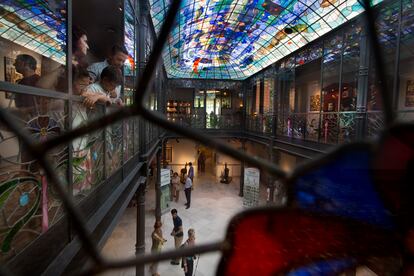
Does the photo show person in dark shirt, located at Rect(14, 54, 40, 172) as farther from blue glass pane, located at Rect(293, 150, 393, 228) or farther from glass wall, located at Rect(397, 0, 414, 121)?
glass wall, located at Rect(397, 0, 414, 121)

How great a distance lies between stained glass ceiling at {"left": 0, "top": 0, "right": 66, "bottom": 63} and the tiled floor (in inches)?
162

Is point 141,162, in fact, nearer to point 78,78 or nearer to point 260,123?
point 78,78

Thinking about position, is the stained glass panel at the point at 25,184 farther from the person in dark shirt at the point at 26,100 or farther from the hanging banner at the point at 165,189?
the hanging banner at the point at 165,189

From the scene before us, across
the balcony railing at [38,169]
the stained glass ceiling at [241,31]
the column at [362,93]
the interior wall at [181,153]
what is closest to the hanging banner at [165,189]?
the stained glass ceiling at [241,31]

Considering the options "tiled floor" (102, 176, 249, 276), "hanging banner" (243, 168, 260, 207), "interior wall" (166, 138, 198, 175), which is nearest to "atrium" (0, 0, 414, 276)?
"tiled floor" (102, 176, 249, 276)

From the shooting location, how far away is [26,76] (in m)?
Result: 1.81

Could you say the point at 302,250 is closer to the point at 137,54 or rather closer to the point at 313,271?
the point at 313,271

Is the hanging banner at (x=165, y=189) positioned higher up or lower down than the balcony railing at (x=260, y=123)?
lower down

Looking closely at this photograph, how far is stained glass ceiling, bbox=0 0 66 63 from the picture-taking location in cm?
196

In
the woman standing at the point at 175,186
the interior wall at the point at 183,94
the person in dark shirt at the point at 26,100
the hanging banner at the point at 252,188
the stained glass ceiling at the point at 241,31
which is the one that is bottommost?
the woman standing at the point at 175,186

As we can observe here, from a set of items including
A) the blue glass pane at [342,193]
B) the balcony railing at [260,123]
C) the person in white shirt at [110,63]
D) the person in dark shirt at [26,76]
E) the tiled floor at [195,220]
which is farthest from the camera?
the balcony railing at [260,123]

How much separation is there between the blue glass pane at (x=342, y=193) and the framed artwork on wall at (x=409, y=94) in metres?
10.0

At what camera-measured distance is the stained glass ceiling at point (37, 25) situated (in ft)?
6.43

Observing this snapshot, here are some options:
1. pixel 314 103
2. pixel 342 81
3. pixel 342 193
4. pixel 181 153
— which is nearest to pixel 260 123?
pixel 314 103
